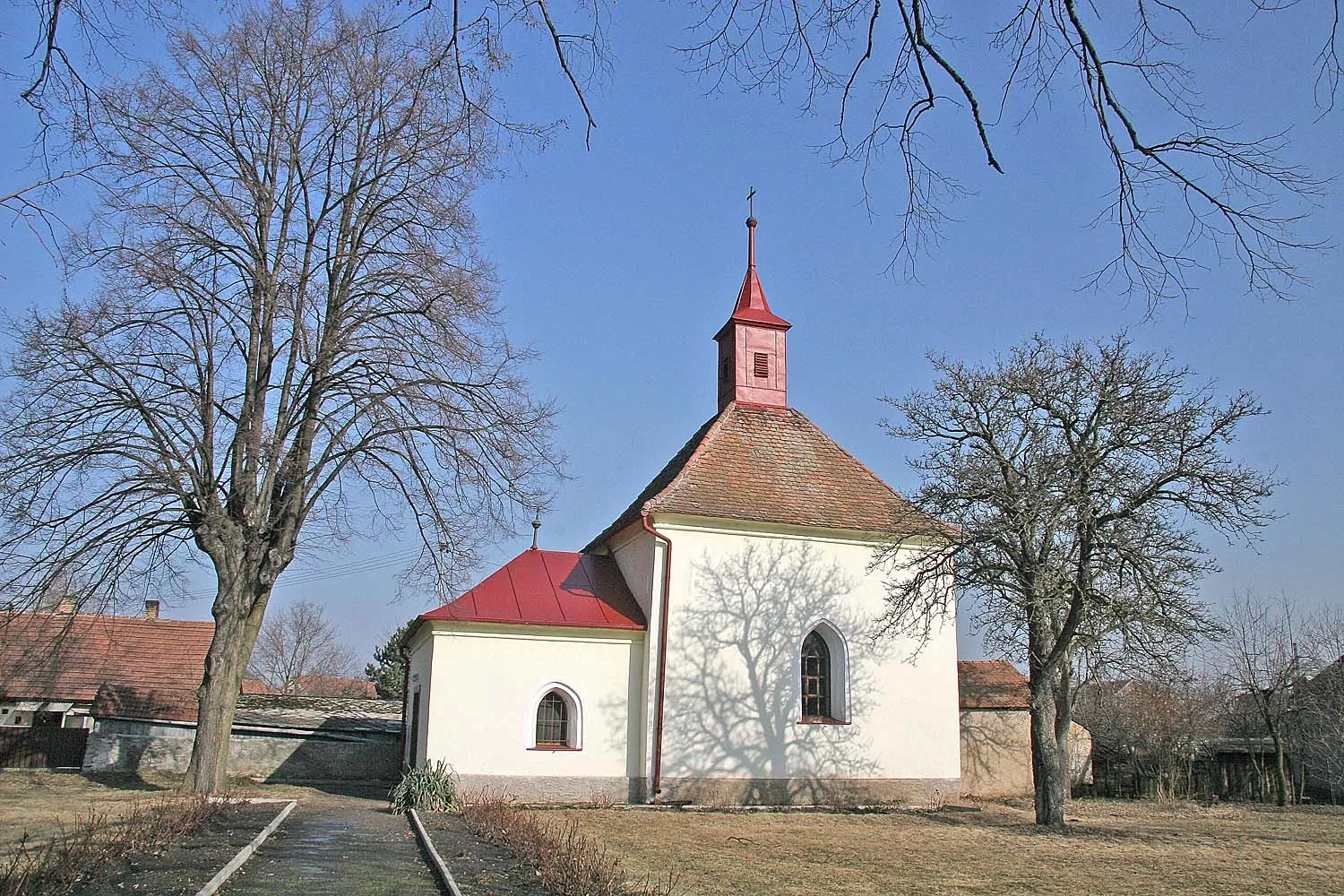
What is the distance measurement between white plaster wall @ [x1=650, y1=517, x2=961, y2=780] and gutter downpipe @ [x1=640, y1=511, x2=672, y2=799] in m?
0.13

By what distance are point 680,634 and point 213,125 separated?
43.1 feet

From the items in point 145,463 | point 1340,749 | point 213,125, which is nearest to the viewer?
Result: point 145,463

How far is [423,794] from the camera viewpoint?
676 inches

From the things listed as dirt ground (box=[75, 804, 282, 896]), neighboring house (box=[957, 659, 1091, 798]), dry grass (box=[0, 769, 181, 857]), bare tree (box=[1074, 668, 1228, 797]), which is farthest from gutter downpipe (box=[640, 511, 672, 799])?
bare tree (box=[1074, 668, 1228, 797])

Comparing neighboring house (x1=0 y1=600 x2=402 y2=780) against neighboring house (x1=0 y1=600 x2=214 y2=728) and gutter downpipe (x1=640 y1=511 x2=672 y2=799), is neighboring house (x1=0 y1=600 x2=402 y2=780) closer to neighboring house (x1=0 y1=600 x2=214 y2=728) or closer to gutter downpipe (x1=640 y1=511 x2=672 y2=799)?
neighboring house (x1=0 y1=600 x2=214 y2=728)

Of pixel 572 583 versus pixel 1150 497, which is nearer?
pixel 1150 497

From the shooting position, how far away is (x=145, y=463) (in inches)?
701

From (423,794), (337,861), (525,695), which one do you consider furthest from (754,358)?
(337,861)

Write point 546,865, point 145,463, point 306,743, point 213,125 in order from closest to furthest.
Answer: point 546,865, point 145,463, point 213,125, point 306,743

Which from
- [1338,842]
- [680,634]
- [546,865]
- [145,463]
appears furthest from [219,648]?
[1338,842]

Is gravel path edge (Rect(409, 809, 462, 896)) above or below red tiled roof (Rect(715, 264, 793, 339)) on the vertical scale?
below

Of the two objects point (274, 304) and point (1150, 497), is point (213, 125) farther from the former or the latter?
point (1150, 497)

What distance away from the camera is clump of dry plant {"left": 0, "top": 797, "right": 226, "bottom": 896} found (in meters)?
7.76

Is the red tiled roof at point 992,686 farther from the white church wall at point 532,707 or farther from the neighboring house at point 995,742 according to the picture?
the white church wall at point 532,707
